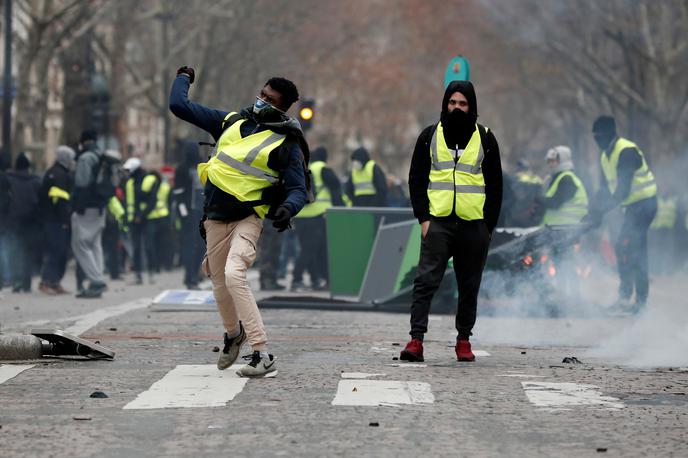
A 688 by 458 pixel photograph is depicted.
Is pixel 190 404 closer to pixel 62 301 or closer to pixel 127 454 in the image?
pixel 127 454

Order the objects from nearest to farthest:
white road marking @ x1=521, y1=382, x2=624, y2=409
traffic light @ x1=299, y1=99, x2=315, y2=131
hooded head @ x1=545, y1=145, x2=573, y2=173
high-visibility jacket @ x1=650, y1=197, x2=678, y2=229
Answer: white road marking @ x1=521, y1=382, x2=624, y2=409
hooded head @ x1=545, y1=145, x2=573, y2=173
traffic light @ x1=299, y1=99, x2=315, y2=131
high-visibility jacket @ x1=650, y1=197, x2=678, y2=229

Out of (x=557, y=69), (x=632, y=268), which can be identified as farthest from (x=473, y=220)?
(x=557, y=69)

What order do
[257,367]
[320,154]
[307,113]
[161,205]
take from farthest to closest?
[307,113]
[161,205]
[320,154]
[257,367]

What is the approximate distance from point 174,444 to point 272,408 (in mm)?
1214

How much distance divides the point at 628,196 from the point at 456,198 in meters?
6.77

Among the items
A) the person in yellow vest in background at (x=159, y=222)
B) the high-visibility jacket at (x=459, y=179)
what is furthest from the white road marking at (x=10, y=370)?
the person in yellow vest in background at (x=159, y=222)

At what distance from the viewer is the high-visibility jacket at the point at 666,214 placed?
33.0 metres

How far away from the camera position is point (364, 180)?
2366 centimetres

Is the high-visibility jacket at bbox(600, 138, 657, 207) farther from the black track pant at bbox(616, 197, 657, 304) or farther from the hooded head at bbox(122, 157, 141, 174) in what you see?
the hooded head at bbox(122, 157, 141, 174)

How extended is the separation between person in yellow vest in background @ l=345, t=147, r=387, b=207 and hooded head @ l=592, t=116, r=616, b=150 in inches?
227

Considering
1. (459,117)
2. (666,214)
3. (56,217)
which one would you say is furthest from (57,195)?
(666,214)

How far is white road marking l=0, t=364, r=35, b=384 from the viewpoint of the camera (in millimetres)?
10125

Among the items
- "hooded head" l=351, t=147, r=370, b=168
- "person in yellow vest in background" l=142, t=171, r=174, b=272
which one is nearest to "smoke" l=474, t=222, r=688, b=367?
"hooded head" l=351, t=147, r=370, b=168

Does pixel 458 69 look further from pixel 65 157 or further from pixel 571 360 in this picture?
pixel 571 360
